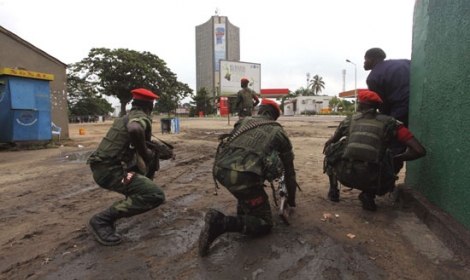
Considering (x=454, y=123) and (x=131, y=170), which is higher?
(x=454, y=123)

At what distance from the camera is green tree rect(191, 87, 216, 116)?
50406mm

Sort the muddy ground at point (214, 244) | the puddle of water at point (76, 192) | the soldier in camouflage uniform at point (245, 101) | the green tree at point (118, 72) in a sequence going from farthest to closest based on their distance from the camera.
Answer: the green tree at point (118, 72) < the soldier in camouflage uniform at point (245, 101) < the puddle of water at point (76, 192) < the muddy ground at point (214, 244)

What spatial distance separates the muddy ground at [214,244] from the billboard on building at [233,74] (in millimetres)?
21156

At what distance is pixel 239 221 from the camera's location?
7.98ft

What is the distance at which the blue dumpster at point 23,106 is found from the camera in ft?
26.0

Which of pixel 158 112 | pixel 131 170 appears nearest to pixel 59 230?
pixel 131 170

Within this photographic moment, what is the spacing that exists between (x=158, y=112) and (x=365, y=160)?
83.1 metres

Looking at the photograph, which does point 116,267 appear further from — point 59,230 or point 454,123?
point 454,123

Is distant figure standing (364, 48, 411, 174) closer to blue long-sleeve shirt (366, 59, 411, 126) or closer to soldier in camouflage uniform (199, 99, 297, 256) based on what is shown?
blue long-sleeve shirt (366, 59, 411, 126)

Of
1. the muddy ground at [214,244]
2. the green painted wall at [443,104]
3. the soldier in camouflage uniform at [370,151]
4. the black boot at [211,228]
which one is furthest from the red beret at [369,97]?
the black boot at [211,228]

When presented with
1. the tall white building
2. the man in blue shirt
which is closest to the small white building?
the tall white building

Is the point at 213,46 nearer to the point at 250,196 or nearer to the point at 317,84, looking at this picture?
the point at 317,84

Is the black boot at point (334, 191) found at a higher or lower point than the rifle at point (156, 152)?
lower

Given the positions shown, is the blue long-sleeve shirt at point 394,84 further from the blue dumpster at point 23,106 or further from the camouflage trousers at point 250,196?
the blue dumpster at point 23,106
